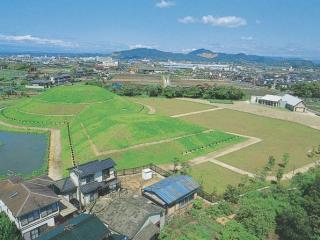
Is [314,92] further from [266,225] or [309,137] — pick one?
[266,225]

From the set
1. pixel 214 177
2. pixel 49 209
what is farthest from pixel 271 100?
pixel 49 209

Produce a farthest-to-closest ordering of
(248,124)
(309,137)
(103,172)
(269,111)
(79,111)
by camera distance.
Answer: (269,111) < (79,111) < (248,124) < (309,137) < (103,172)

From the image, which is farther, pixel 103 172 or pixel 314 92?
pixel 314 92

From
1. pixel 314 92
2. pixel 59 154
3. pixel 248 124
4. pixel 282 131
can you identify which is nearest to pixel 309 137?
pixel 282 131

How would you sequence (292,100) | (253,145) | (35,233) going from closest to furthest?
(35,233)
(253,145)
(292,100)

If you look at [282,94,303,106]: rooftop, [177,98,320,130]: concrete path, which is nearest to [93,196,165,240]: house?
[177,98,320,130]: concrete path

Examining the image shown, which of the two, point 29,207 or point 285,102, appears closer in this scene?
point 29,207

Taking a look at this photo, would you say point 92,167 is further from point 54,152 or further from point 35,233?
point 54,152
